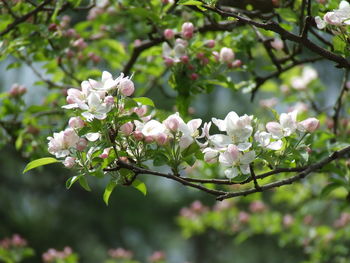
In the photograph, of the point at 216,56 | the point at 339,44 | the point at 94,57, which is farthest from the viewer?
the point at 94,57

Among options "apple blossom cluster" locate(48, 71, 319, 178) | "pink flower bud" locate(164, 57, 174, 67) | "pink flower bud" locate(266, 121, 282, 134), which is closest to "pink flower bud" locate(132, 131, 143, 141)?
"apple blossom cluster" locate(48, 71, 319, 178)

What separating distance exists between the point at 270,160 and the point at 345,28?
399mm

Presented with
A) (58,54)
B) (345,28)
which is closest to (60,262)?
(58,54)

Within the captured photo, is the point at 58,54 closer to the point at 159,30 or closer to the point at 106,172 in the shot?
the point at 159,30

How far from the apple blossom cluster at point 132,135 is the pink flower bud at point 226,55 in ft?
2.33

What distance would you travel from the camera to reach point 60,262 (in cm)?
337

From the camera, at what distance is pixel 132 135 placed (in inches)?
51.7

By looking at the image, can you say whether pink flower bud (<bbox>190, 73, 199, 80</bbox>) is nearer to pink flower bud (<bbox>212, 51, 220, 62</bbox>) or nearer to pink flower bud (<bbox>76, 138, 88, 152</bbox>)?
pink flower bud (<bbox>212, 51, 220, 62</bbox>)

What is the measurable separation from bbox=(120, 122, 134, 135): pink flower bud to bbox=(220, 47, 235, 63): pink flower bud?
81 centimetres

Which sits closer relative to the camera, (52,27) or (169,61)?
(169,61)

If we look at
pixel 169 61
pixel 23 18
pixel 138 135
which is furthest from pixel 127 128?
pixel 23 18

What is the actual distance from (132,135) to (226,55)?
81cm

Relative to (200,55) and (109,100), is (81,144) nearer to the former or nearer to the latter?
(109,100)

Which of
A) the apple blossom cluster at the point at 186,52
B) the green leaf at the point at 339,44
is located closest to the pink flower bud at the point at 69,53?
the apple blossom cluster at the point at 186,52
